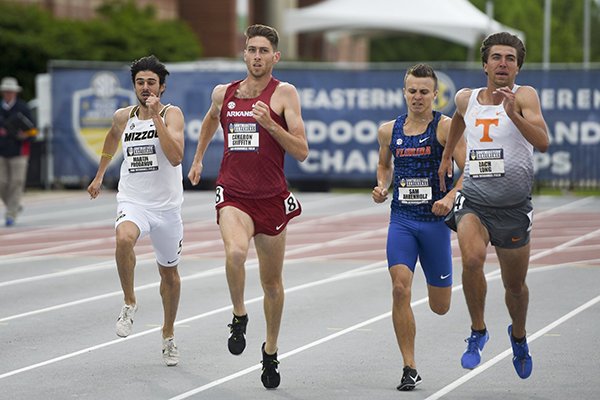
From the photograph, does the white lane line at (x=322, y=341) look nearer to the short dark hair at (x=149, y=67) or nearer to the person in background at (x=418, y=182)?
the person in background at (x=418, y=182)

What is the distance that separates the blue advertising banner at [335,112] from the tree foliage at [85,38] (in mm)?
8667

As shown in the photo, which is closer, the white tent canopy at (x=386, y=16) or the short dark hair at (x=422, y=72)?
the short dark hair at (x=422, y=72)

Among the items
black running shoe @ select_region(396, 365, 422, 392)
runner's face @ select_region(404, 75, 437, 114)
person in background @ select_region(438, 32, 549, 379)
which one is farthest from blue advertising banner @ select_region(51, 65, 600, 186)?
black running shoe @ select_region(396, 365, 422, 392)

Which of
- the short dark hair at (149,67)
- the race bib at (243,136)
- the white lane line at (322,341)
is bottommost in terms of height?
the white lane line at (322,341)

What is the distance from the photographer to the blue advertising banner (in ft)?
94.8

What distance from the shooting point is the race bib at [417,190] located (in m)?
9.52

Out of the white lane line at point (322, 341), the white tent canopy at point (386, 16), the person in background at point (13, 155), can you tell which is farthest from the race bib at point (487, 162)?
the white tent canopy at point (386, 16)

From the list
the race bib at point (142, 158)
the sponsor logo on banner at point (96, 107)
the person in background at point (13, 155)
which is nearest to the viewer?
the race bib at point (142, 158)

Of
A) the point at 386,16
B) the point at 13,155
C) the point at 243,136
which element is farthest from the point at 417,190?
the point at 386,16

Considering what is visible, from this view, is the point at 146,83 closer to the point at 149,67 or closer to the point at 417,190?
the point at 149,67

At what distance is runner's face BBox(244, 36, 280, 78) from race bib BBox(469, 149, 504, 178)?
143 centimetres

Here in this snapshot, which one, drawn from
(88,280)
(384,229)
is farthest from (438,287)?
(384,229)

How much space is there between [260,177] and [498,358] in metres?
2.35

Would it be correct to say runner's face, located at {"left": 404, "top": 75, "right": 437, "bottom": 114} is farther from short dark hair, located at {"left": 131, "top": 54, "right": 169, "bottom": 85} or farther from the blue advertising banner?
the blue advertising banner
